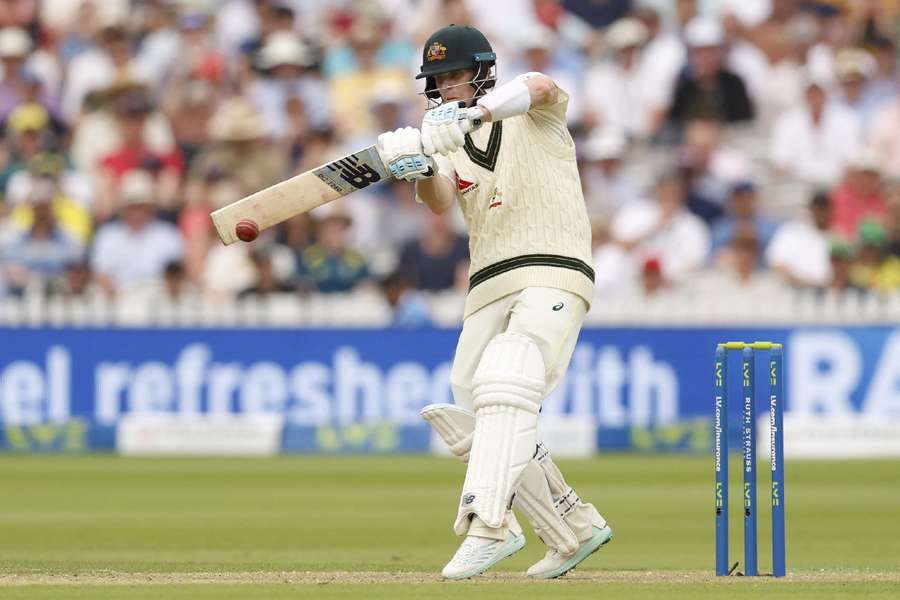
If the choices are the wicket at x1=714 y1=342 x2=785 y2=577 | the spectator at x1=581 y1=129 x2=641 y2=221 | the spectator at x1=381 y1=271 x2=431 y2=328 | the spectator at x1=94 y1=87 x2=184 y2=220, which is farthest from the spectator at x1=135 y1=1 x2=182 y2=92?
the wicket at x1=714 y1=342 x2=785 y2=577

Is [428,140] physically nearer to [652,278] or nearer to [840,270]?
[652,278]

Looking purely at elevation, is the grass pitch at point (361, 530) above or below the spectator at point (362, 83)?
below

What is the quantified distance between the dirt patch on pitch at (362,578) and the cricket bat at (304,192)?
3.10 feet

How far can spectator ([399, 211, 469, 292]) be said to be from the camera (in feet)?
38.4

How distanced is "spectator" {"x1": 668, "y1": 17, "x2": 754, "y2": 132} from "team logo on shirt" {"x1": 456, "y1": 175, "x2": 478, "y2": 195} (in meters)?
7.51

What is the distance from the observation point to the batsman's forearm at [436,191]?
17.1ft

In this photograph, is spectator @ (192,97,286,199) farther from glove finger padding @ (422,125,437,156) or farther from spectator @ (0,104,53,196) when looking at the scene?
glove finger padding @ (422,125,437,156)

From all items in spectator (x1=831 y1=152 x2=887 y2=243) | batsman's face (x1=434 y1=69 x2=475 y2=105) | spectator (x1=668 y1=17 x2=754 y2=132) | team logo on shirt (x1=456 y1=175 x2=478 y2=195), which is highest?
spectator (x1=668 y1=17 x2=754 y2=132)

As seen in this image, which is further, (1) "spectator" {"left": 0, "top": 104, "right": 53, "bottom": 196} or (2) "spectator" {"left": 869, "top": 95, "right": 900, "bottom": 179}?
(1) "spectator" {"left": 0, "top": 104, "right": 53, "bottom": 196}

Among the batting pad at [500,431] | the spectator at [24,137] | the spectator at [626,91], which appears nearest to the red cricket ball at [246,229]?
the batting pad at [500,431]

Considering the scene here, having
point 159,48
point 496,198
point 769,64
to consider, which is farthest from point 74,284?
point 496,198

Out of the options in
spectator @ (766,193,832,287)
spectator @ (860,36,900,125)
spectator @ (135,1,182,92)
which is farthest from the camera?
spectator @ (135,1,182,92)

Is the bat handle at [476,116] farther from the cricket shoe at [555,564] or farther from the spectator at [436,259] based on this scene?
the spectator at [436,259]

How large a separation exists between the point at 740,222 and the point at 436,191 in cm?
694
